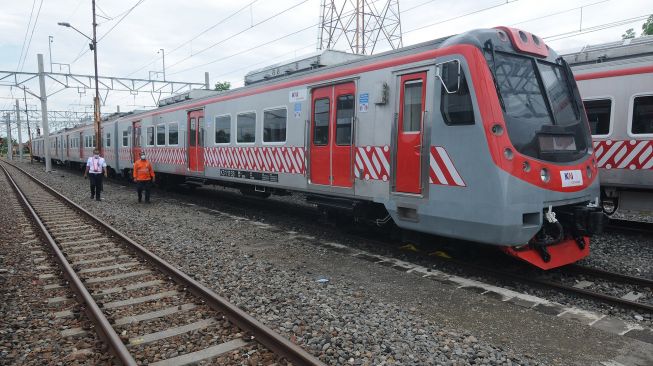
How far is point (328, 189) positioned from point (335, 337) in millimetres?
4154

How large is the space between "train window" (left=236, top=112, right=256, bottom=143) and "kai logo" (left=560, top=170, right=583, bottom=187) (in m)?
6.60

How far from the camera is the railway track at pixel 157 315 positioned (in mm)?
3852

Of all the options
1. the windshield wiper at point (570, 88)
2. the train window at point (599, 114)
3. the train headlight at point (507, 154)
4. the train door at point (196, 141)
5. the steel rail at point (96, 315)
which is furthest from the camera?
the train door at point (196, 141)

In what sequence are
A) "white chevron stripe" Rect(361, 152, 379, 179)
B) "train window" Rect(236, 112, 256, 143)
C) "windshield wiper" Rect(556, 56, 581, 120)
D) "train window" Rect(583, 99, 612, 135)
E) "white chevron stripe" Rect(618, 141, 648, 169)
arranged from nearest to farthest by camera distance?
1. "windshield wiper" Rect(556, 56, 581, 120)
2. "white chevron stripe" Rect(361, 152, 379, 179)
3. "white chevron stripe" Rect(618, 141, 648, 169)
4. "train window" Rect(583, 99, 612, 135)
5. "train window" Rect(236, 112, 256, 143)

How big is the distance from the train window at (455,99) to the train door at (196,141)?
28.0 ft

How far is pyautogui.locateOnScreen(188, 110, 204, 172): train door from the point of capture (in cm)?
1296

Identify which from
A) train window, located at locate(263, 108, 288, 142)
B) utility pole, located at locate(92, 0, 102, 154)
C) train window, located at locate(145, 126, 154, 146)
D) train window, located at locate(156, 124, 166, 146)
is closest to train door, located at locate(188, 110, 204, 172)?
train window, located at locate(156, 124, 166, 146)

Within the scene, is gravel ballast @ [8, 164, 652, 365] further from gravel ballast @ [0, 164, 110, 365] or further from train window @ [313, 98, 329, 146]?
train window @ [313, 98, 329, 146]

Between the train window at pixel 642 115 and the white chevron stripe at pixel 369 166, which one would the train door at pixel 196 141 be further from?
the train window at pixel 642 115

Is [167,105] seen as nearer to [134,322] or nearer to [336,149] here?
[336,149]

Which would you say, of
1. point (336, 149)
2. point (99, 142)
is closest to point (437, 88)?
point (336, 149)

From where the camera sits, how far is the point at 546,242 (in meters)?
5.75

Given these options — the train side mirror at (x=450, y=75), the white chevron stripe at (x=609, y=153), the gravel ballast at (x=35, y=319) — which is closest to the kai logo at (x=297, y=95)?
the train side mirror at (x=450, y=75)

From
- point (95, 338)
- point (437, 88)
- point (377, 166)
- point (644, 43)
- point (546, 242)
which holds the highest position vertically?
point (644, 43)
